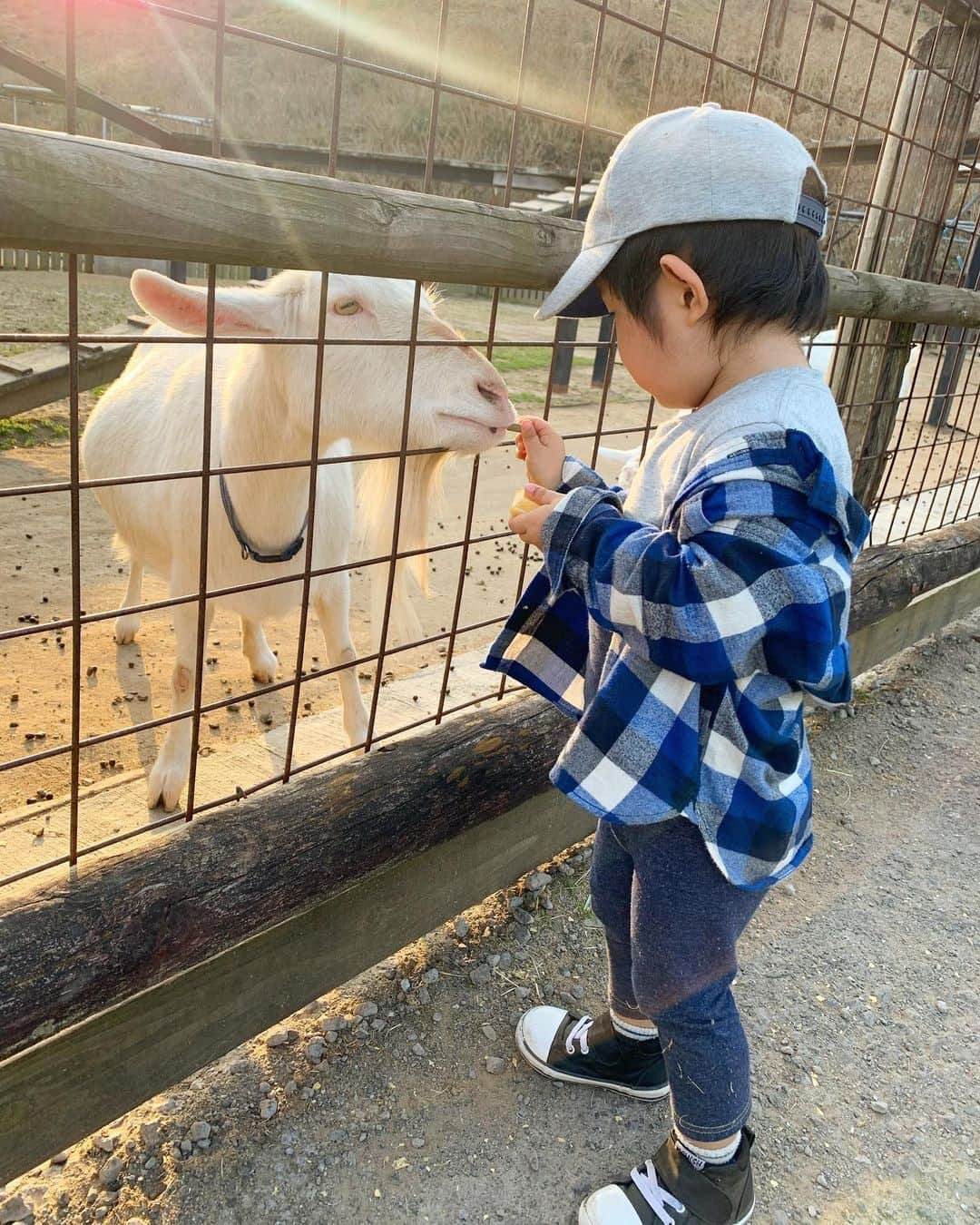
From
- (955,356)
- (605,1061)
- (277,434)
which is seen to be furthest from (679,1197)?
(955,356)

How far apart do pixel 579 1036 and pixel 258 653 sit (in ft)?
7.19

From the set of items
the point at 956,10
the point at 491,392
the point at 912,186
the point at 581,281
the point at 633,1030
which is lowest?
the point at 633,1030

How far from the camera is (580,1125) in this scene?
2.01 metres

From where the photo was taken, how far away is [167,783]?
2803 millimetres

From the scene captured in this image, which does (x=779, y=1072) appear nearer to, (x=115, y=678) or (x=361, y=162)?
(x=115, y=678)

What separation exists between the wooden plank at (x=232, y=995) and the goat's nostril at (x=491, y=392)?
3.37 ft

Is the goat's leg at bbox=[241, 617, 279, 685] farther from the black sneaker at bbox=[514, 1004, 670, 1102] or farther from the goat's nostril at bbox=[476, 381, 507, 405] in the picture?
the black sneaker at bbox=[514, 1004, 670, 1102]

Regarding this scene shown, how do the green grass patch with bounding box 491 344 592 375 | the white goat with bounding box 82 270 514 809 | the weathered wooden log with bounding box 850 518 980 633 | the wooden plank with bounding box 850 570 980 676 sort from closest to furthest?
1. the white goat with bounding box 82 270 514 809
2. the weathered wooden log with bounding box 850 518 980 633
3. the wooden plank with bounding box 850 570 980 676
4. the green grass patch with bounding box 491 344 592 375

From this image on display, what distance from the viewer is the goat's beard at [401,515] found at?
100 inches

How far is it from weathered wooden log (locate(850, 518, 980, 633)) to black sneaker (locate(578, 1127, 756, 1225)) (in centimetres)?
217

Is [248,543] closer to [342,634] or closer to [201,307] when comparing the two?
[342,634]

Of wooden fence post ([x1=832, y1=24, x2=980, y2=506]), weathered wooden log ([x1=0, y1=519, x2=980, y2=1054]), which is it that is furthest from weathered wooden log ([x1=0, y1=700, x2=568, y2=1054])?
wooden fence post ([x1=832, y1=24, x2=980, y2=506])

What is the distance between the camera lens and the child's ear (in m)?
1.32

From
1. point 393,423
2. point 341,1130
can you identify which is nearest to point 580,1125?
point 341,1130
